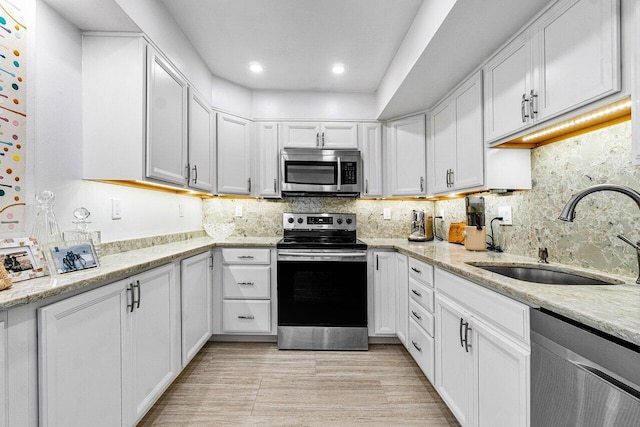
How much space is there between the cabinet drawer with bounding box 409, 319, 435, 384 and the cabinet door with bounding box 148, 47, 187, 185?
78.2 inches

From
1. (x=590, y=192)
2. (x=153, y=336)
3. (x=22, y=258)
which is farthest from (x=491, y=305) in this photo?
(x=22, y=258)

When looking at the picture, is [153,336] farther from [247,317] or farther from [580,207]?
[580,207]

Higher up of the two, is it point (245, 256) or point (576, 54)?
point (576, 54)

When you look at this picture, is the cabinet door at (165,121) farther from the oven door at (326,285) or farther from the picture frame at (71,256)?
the oven door at (326,285)

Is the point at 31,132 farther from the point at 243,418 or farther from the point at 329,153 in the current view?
the point at 329,153

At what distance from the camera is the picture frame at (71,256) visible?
4.04 ft

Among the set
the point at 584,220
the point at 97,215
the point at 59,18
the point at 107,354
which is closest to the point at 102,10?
the point at 59,18

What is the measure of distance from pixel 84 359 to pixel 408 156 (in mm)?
2757

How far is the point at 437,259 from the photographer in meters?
1.78

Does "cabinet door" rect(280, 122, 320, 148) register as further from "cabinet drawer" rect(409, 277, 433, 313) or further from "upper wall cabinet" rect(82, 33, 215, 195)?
"cabinet drawer" rect(409, 277, 433, 313)

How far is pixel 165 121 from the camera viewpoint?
78.5 inches

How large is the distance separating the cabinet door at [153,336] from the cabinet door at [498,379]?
162 centimetres

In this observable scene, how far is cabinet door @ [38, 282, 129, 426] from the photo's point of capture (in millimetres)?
1007

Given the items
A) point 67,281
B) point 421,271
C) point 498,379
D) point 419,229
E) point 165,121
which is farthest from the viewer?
point 419,229
